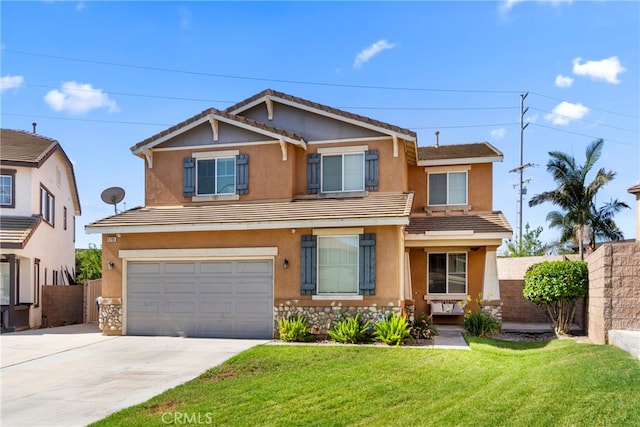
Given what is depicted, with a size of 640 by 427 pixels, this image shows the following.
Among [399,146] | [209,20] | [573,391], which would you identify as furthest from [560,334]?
[209,20]

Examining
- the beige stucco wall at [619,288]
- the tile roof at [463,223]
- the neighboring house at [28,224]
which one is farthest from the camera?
the neighboring house at [28,224]

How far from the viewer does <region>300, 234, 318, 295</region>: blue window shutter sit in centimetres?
1397

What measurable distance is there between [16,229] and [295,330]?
11633 mm

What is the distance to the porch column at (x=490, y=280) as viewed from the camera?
1608 centimetres

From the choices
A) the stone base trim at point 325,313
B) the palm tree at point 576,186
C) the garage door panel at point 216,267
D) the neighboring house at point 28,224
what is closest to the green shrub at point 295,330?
the stone base trim at point 325,313

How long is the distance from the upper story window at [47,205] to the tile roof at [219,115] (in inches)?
256

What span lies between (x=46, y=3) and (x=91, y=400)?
11.1m

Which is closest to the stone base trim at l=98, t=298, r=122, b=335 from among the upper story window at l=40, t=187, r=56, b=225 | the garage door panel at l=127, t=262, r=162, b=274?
the garage door panel at l=127, t=262, r=162, b=274

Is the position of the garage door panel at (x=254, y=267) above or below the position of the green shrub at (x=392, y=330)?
above

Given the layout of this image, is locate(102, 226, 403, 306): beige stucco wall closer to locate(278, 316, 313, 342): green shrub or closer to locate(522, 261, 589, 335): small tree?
locate(278, 316, 313, 342): green shrub

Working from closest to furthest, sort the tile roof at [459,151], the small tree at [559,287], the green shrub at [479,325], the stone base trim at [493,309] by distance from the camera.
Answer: the small tree at [559,287] → the green shrub at [479,325] → the stone base trim at [493,309] → the tile roof at [459,151]

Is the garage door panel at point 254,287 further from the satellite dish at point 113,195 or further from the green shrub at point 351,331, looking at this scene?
the satellite dish at point 113,195

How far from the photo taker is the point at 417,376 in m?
9.23

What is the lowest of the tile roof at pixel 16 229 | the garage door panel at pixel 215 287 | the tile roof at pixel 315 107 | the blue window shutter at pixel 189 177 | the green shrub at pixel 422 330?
the green shrub at pixel 422 330
